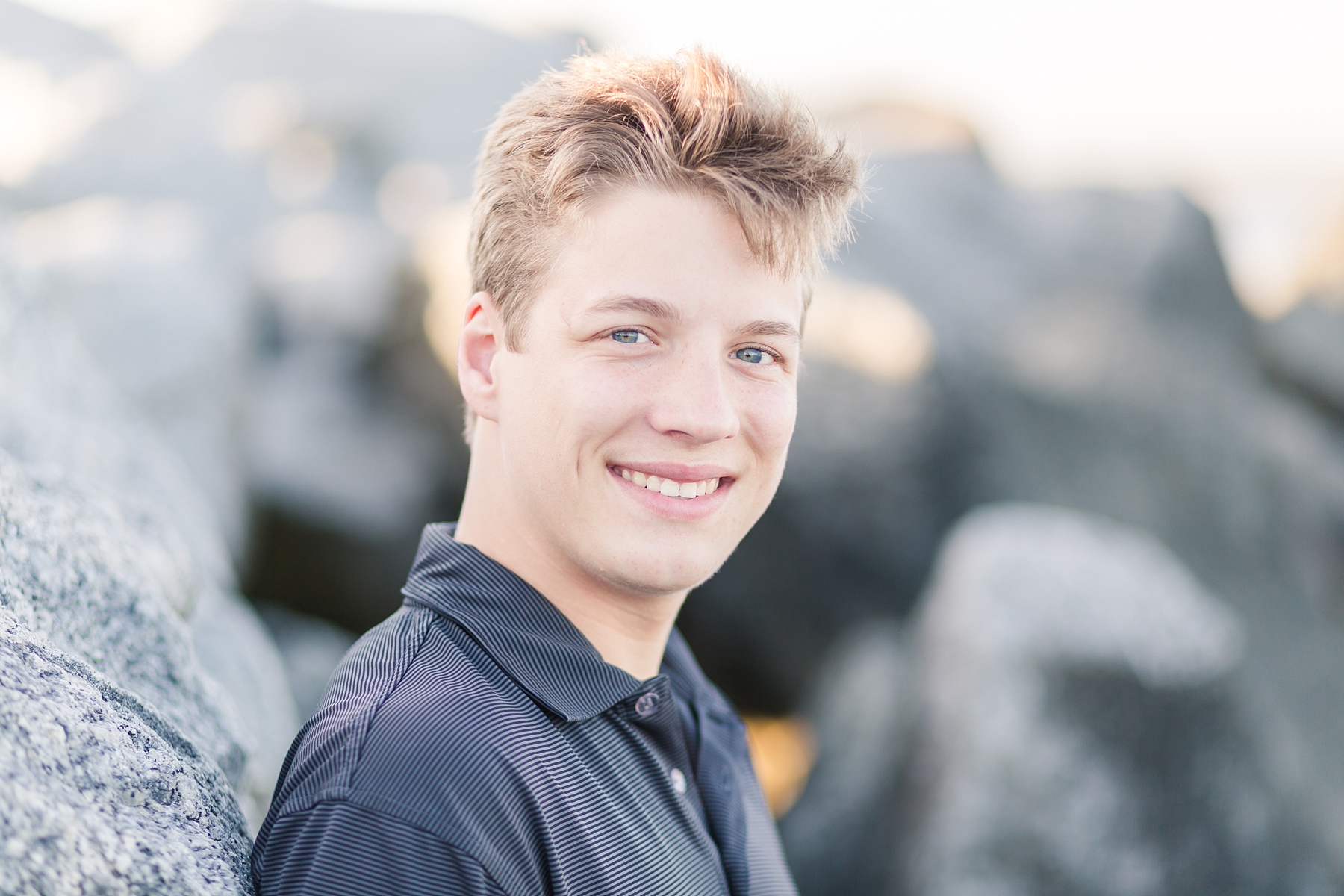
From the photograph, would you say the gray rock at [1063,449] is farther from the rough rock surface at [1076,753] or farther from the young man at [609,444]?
the young man at [609,444]

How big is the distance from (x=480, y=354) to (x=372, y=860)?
86 cm

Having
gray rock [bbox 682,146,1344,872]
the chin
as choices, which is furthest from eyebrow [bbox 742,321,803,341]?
gray rock [bbox 682,146,1344,872]

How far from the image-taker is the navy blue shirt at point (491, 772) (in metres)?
1.15

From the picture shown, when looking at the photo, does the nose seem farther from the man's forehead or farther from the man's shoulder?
the man's shoulder

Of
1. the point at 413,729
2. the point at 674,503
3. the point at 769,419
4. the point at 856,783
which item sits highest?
the point at 769,419

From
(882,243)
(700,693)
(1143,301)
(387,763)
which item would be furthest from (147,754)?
(1143,301)

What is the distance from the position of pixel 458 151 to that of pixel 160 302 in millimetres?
6018

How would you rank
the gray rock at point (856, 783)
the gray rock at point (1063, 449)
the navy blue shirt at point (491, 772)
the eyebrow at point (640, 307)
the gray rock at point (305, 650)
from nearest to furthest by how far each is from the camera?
the navy blue shirt at point (491, 772), the eyebrow at point (640, 307), the gray rock at point (305, 650), the gray rock at point (856, 783), the gray rock at point (1063, 449)

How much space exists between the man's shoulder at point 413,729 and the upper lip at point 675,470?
1.15 ft

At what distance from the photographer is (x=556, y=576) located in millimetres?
1623

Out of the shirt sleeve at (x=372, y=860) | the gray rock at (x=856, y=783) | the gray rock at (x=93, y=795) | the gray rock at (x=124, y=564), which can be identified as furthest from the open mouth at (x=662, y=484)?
the gray rock at (x=856, y=783)

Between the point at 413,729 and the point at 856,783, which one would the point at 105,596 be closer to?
the point at 413,729

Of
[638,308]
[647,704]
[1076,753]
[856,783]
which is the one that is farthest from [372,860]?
[856,783]

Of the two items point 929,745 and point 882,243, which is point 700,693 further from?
point 882,243
